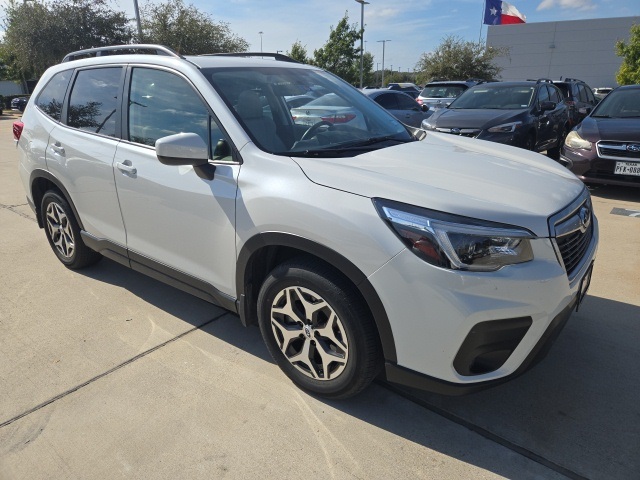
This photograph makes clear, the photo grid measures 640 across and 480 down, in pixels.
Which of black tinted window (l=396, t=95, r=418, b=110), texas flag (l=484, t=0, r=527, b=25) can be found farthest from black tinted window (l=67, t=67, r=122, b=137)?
texas flag (l=484, t=0, r=527, b=25)

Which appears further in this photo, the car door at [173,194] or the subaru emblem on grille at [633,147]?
the subaru emblem on grille at [633,147]

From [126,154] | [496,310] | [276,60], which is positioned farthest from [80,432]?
[276,60]

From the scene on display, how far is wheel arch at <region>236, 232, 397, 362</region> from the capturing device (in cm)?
204

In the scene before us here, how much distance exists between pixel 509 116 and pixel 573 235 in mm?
5629

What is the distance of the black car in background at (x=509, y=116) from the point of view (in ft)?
23.3

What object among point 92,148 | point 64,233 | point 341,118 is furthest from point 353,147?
point 64,233

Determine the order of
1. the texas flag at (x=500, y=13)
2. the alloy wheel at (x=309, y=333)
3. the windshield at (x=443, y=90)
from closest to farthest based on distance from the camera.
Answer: the alloy wheel at (x=309, y=333)
the windshield at (x=443, y=90)
the texas flag at (x=500, y=13)

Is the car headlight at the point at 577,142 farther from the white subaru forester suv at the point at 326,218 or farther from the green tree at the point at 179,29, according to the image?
the green tree at the point at 179,29

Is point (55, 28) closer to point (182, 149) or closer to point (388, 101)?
point (388, 101)

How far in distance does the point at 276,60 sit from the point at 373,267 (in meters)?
2.15

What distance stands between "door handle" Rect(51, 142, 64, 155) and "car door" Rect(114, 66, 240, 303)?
33.2 inches

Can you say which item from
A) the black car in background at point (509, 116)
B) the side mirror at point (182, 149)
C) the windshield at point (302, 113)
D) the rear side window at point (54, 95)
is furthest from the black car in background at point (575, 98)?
the side mirror at point (182, 149)

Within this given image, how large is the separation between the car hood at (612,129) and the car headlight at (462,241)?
5224 millimetres

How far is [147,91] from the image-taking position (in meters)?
3.02
